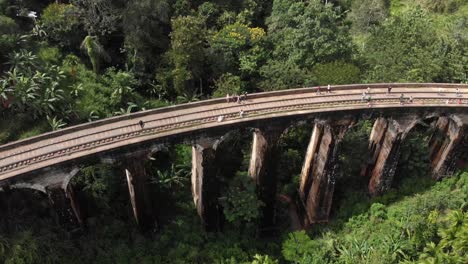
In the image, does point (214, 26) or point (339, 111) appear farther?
point (214, 26)

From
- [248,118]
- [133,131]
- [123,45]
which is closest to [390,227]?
[248,118]

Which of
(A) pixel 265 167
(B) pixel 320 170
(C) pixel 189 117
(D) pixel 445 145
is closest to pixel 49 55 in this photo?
(C) pixel 189 117

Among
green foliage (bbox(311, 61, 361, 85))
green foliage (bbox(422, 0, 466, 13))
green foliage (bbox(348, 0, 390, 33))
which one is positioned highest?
green foliage (bbox(422, 0, 466, 13))

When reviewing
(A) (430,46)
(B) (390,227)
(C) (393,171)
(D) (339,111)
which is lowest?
(B) (390,227)

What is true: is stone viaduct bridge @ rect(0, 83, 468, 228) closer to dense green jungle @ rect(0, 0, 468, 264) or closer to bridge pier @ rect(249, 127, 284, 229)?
bridge pier @ rect(249, 127, 284, 229)

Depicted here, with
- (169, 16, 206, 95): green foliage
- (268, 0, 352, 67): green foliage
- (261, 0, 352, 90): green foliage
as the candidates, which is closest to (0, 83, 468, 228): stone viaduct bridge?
(261, 0, 352, 90): green foliage

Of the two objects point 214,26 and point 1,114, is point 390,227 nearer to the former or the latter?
point 214,26
